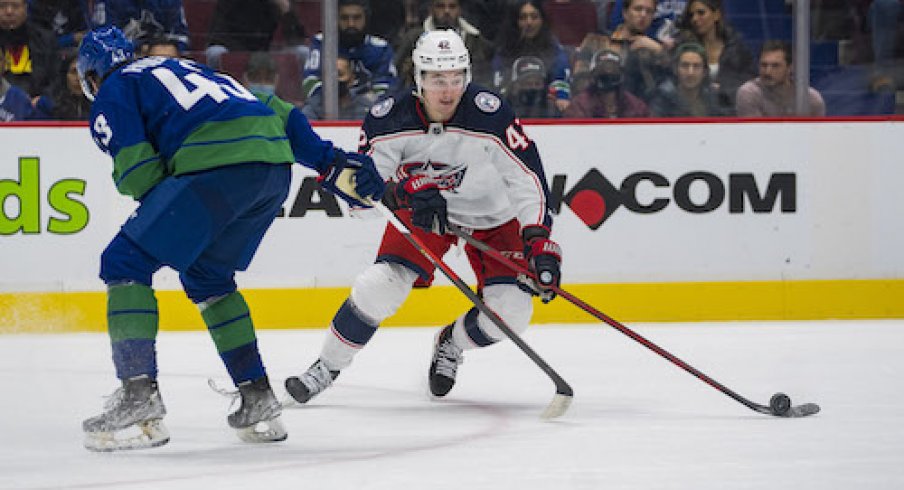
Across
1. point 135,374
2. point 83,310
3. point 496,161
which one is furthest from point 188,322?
point 135,374

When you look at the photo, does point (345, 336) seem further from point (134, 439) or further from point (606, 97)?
point (606, 97)

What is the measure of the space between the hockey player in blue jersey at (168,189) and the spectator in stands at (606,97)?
279cm

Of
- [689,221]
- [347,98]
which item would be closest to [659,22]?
[689,221]

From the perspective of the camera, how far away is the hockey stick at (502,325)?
13.0 feet

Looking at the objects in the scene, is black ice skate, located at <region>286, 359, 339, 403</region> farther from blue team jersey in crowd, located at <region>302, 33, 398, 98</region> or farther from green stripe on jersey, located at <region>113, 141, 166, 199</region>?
blue team jersey in crowd, located at <region>302, 33, 398, 98</region>

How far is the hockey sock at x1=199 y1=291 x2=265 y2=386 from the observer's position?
3.55 meters

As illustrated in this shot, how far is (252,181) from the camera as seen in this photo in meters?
3.42

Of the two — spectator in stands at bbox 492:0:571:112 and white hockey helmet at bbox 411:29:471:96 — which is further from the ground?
white hockey helmet at bbox 411:29:471:96

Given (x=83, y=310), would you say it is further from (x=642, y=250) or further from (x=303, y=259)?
(x=642, y=250)

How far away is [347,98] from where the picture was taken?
243 inches

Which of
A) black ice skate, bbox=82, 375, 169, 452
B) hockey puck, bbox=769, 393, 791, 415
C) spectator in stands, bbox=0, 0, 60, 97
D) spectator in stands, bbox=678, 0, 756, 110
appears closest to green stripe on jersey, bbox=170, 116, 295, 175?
black ice skate, bbox=82, 375, 169, 452

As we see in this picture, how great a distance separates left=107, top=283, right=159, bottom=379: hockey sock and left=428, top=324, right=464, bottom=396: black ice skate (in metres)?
1.17

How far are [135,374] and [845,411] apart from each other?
183 centimetres

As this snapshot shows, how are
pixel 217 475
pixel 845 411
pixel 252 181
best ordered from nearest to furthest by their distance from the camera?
pixel 217 475 < pixel 252 181 < pixel 845 411
